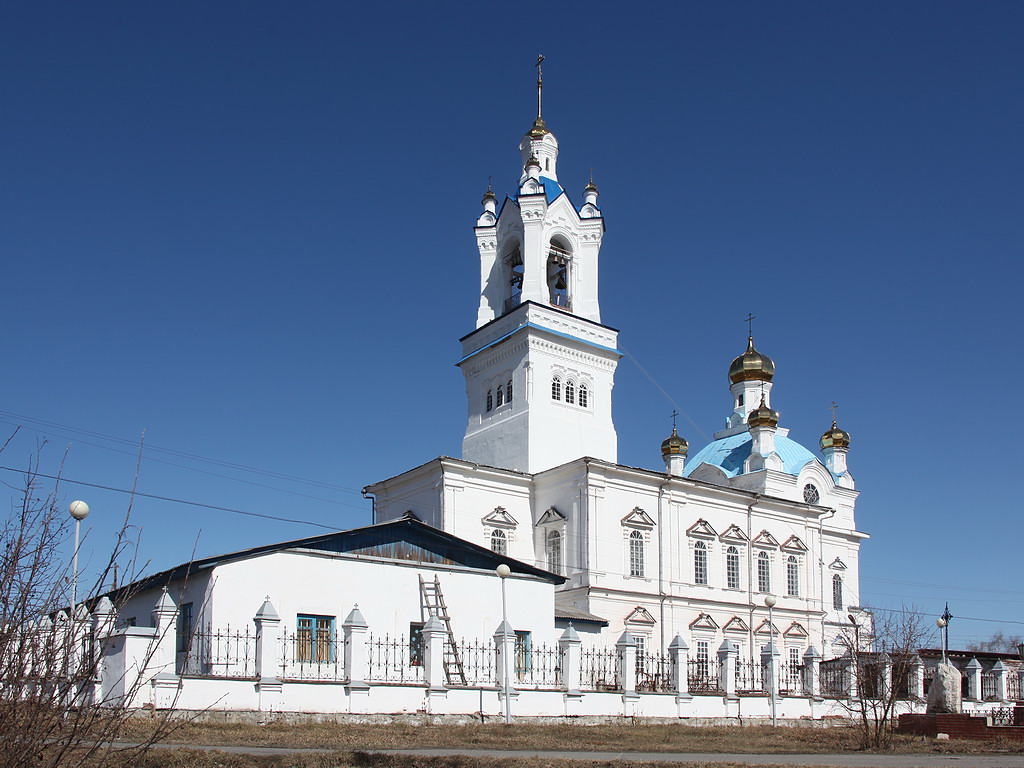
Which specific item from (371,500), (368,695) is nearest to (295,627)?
(368,695)

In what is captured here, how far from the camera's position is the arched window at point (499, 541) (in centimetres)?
3491

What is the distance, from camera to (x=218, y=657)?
69.8 ft

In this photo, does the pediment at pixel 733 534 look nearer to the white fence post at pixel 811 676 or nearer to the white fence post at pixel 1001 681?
the white fence post at pixel 1001 681

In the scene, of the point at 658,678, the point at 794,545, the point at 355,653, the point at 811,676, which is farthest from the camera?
the point at 794,545

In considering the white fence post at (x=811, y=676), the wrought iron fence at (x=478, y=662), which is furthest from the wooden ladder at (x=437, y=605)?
the white fence post at (x=811, y=676)

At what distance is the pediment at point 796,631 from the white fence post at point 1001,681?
24.2 ft

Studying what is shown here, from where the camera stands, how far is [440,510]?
34.0m

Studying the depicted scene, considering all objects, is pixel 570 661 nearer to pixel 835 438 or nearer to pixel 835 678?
pixel 835 678

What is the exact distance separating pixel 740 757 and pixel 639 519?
68.1 feet

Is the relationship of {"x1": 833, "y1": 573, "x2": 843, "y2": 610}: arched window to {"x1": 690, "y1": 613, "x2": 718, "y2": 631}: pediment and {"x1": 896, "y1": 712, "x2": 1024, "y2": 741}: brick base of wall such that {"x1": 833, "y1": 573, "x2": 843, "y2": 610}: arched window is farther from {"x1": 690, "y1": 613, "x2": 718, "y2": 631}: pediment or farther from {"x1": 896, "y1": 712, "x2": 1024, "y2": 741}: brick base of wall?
{"x1": 896, "y1": 712, "x2": 1024, "y2": 741}: brick base of wall

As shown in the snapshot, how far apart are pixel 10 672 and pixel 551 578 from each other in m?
21.1

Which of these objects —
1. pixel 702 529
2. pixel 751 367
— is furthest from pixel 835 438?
pixel 702 529

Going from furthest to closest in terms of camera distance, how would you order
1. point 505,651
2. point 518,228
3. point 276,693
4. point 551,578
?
point 518,228 < point 551,578 < point 505,651 < point 276,693

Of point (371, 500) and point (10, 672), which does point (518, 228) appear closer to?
point (371, 500)
